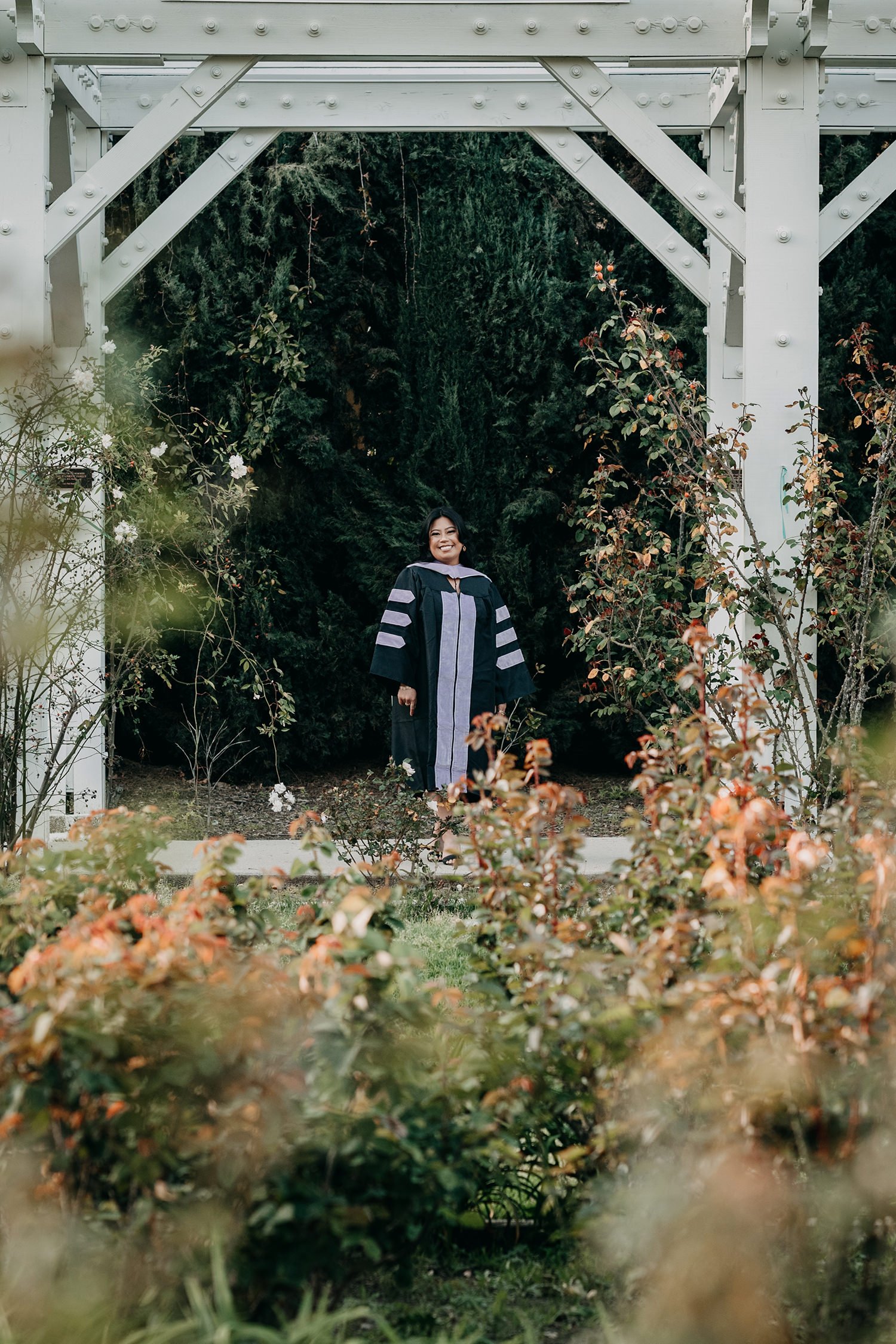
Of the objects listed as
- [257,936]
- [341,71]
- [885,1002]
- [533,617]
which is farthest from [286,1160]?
[533,617]

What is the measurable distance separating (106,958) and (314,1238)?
1.57 ft

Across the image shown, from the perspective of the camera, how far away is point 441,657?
19.6ft

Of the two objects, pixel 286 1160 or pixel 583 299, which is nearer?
pixel 286 1160

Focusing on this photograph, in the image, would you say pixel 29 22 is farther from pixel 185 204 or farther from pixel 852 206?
pixel 852 206

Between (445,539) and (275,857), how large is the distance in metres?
1.59

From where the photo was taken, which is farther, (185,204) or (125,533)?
(185,204)

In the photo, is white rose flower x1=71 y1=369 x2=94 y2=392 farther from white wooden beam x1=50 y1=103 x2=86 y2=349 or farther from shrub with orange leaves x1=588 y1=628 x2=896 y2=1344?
shrub with orange leaves x1=588 y1=628 x2=896 y2=1344

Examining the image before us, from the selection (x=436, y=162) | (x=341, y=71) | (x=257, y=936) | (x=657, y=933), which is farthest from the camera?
(x=436, y=162)

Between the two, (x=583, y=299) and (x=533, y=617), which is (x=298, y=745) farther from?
(x=583, y=299)

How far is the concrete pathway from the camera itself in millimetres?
5391

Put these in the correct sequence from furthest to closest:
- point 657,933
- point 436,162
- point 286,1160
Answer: point 436,162
point 657,933
point 286,1160

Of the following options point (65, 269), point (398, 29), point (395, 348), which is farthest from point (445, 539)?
point (395, 348)

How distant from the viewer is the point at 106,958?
1826 millimetres

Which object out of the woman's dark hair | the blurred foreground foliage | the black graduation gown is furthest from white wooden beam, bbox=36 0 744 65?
the blurred foreground foliage
